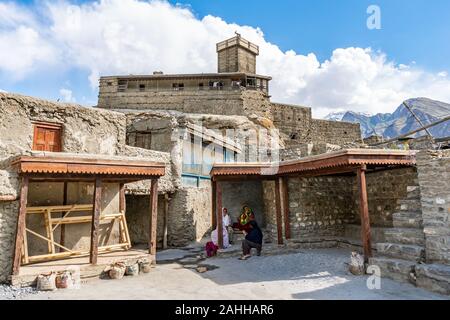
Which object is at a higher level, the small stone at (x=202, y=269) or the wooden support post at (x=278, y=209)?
the wooden support post at (x=278, y=209)

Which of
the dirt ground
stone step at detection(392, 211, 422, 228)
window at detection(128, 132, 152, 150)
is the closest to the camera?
the dirt ground

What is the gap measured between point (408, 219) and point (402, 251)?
1.04 meters

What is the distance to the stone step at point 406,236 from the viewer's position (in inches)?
285

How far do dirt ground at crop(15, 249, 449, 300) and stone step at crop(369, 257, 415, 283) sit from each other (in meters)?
0.21

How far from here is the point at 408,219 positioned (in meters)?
7.93

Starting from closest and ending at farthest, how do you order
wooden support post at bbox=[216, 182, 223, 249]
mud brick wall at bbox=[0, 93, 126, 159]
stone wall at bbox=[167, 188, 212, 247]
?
mud brick wall at bbox=[0, 93, 126, 159], wooden support post at bbox=[216, 182, 223, 249], stone wall at bbox=[167, 188, 212, 247]

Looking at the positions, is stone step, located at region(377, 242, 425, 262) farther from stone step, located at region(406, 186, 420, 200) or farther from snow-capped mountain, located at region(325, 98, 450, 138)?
snow-capped mountain, located at region(325, 98, 450, 138)

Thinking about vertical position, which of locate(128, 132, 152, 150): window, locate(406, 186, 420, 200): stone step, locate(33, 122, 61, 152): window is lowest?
locate(406, 186, 420, 200): stone step

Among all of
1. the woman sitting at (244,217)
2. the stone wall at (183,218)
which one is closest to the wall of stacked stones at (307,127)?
the stone wall at (183,218)

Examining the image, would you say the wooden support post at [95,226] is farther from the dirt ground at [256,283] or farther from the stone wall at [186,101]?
the stone wall at [186,101]

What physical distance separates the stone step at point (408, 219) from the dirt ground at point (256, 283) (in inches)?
69.9

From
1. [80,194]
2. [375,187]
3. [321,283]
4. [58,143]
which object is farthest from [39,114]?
[375,187]

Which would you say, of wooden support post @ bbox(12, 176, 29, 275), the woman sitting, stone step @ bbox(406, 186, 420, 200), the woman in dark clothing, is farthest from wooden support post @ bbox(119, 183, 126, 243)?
stone step @ bbox(406, 186, 420, 200)

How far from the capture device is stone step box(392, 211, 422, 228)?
773cm
